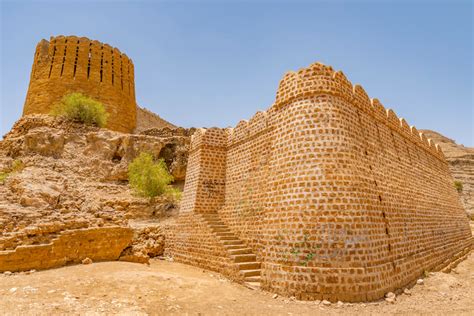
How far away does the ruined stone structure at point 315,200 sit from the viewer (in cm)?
716

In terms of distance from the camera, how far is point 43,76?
67.8 feet

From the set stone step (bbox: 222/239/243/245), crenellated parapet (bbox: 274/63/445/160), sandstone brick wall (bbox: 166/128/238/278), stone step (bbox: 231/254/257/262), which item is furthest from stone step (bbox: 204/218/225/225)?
crenellated parapet (bbox: 274/63/445/160)

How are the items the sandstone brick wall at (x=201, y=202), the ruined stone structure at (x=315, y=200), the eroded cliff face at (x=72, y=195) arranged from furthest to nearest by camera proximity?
the sandstone brick wall at (x=201, y=202) < the eroded cliff face at (x=72, y=195) < the ruined stone structure at (x=315, y=200)

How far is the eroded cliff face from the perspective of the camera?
25.2 feet

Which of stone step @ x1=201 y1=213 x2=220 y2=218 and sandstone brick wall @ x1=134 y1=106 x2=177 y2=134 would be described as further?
sandstone brick wall @ x1=134 y1=106 x2=177 y2=134

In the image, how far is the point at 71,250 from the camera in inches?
314

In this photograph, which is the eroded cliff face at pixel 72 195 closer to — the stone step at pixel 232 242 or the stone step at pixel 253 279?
the stone step at pixel 232 242

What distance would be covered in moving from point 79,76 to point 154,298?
63.7ft

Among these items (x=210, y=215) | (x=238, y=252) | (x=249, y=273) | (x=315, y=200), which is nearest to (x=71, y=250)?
(x=238, y=252)

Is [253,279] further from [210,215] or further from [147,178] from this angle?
[147,178]

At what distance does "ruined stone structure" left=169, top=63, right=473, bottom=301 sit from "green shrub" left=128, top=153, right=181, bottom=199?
2640 millimetres

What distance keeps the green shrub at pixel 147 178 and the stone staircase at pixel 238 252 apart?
178 inches

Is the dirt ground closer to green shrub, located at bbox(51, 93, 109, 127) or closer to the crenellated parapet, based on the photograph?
the crenellated parapet

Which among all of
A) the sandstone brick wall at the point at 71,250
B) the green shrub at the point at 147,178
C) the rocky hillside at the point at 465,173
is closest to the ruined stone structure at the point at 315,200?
the green shrub at the point at 147,178
